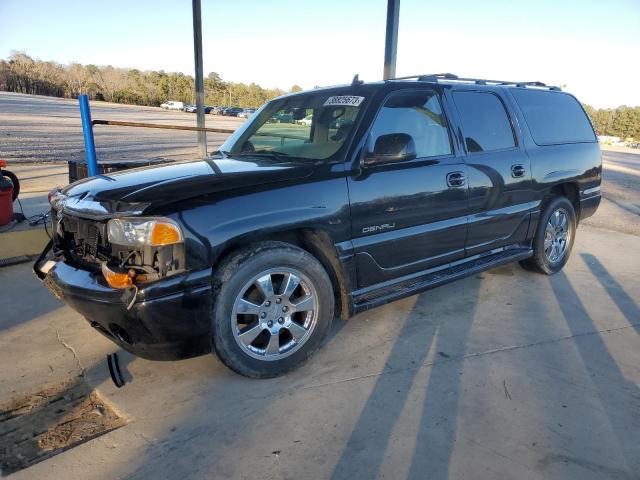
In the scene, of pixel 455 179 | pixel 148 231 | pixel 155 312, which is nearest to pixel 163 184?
pixel 148 231

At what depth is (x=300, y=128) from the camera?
396 centimetres

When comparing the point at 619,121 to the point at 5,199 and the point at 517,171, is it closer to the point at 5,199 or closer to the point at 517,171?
the point at 517,171

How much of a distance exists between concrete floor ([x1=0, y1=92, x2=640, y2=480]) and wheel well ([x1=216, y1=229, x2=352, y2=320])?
388 millimetres

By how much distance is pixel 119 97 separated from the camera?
7956cm

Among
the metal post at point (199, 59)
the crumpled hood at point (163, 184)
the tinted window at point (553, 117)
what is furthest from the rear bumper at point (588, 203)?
the metal post at point (199, 59)

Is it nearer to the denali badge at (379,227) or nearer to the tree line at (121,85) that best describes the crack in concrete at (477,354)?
the denali badge at (379,227)

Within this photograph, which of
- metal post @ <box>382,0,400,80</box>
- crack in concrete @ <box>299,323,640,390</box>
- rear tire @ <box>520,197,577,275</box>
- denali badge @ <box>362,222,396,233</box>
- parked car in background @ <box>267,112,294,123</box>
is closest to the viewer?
crack in concrete @ <box>299,323,640,390</box>

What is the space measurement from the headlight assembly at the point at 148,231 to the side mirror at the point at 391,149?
1379mm

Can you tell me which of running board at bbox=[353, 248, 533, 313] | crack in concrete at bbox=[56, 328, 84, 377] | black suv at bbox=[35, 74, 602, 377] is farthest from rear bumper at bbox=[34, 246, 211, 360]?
running board at bbox=[353, 248, 533, 313]

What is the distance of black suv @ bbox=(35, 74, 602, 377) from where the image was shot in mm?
2633

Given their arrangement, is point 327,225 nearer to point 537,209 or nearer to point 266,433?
point 266,433

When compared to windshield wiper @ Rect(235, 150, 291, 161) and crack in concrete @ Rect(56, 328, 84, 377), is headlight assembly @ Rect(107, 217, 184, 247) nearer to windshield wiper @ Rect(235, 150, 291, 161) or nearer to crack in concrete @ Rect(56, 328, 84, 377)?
crack in concrete @ Rect(56, 328, 84, 377)

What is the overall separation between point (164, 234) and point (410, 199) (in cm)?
173

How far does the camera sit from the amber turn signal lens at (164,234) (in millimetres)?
2562
